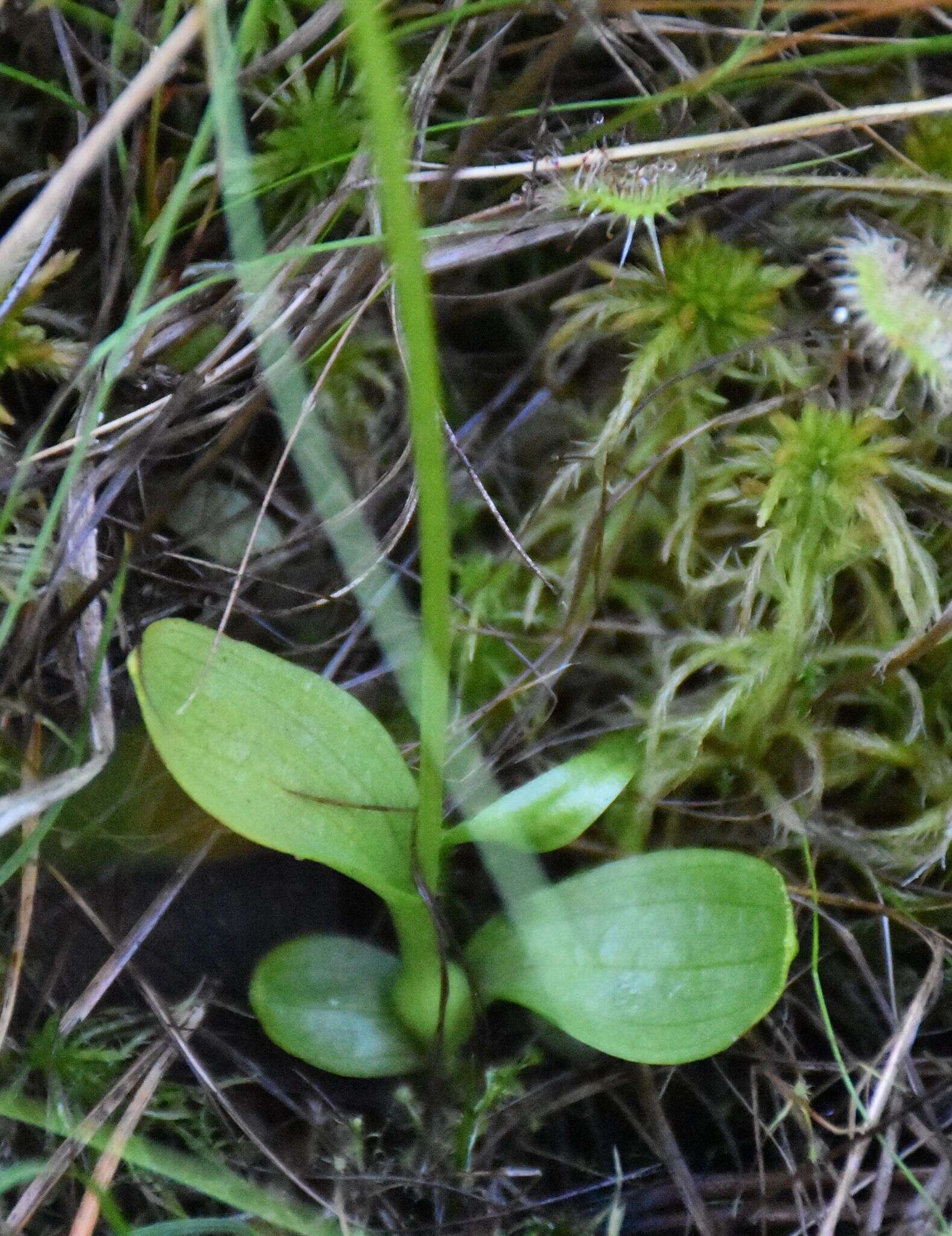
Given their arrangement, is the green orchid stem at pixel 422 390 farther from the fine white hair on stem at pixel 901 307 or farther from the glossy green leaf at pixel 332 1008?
the fine white hair on stem at pixel 901 307

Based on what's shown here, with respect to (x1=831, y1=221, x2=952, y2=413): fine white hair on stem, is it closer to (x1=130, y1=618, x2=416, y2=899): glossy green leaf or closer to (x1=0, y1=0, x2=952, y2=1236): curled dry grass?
(x1=0, y1=0, x2=952, y2=1236): curled dry grass

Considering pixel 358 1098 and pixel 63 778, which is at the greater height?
pixel 63 778

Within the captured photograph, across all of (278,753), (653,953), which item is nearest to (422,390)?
(278,753)

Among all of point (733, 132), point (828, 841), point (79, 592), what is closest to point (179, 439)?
point (79, 592)

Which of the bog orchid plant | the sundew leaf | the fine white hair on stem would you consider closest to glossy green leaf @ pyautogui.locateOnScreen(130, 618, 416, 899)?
the bog orchid plant

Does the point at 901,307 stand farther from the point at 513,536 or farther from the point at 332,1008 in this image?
the point at 332,1008

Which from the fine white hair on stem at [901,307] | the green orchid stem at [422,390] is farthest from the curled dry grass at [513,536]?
the green orchid stem at [422,390]

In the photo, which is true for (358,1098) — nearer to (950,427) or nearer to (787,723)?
(787,723)
